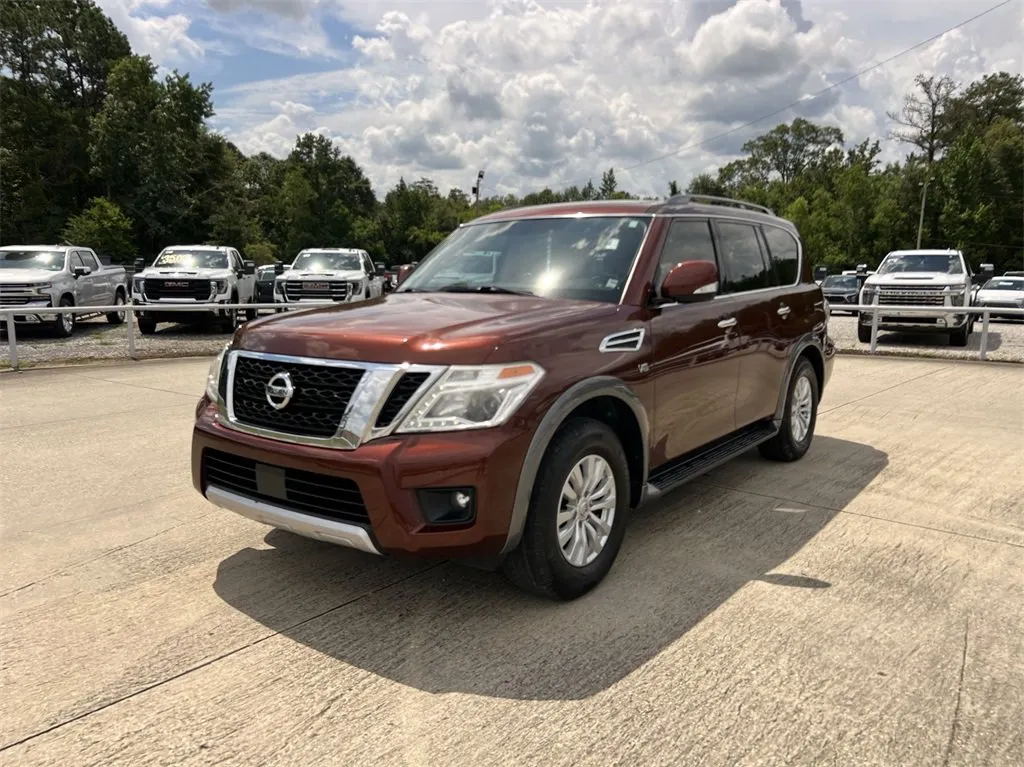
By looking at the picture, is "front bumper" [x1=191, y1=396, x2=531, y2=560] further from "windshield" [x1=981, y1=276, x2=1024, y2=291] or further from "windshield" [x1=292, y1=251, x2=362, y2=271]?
"windshield" [x1=981, y1=276, x2=1024, y2=291]

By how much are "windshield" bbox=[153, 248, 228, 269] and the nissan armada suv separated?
514 inches

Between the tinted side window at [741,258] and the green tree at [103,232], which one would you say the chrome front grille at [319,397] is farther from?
the green tree at [103,232]

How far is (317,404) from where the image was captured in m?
3.21

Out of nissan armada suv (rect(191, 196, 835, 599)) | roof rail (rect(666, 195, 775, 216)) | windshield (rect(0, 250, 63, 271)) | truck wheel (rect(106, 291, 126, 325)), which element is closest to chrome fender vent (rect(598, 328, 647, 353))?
nissan armada suv (rect(191, 196, 835, 599))

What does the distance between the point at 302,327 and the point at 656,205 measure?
2.22 m

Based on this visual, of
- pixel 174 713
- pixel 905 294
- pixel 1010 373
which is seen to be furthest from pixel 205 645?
pixel 905 294

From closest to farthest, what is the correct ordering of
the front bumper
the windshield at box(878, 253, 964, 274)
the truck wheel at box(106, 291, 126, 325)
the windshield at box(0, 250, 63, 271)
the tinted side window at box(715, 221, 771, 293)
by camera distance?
the front bumper → the tinted side window at box(715, 221, 771, 293) → the windshield at box(0, 250, 63, 271) → the windshield at box(878, 253, 964, 274) → the truck wheel at box(106, 291, 126, 325)

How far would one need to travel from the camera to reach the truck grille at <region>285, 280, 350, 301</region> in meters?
16.9

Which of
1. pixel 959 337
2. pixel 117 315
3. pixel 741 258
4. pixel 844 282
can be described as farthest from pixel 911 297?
pixel 844 282

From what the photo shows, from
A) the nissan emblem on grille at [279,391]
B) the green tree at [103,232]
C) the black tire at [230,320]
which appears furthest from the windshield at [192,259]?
the green tree at [103,232]

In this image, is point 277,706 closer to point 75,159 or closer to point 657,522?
point 657,522

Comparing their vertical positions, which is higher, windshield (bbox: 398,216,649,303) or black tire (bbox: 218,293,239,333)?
windshield (bbox: 398,216,649,303)

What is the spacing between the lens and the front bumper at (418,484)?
2.97 meters

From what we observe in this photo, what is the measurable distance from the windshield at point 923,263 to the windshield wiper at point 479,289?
14.0 m
